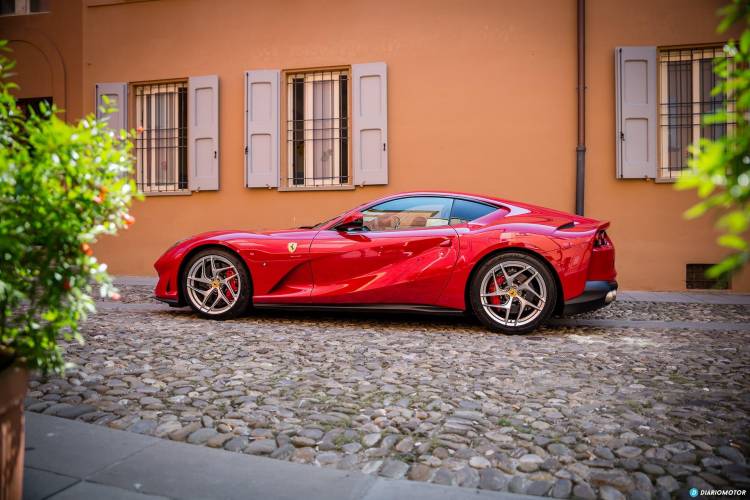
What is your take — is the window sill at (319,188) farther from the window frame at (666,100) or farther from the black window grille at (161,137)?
the window frame at (666,100)

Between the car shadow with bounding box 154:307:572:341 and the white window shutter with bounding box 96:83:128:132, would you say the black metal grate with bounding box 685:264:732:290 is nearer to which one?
the car shadow with bounding box 154:307:572:341

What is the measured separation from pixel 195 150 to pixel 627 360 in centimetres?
809

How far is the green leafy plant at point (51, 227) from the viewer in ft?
6.01

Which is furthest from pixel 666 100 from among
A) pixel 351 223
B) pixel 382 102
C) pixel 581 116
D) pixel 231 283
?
pixel 231 283

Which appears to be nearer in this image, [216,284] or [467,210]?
[467,210]

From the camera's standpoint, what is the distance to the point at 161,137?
34.4ft

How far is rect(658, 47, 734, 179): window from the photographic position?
8.67m

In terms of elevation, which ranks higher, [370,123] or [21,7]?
[21,7]

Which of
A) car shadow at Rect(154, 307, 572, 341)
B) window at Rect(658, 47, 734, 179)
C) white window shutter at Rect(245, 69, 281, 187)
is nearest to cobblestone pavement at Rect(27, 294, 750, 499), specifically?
car shadow at Rect(154, 307, 572, 341)

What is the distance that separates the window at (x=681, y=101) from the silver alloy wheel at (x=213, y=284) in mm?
6563

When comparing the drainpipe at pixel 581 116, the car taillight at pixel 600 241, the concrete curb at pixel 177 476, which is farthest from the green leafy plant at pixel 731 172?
the drainpipe at pixel 581 116

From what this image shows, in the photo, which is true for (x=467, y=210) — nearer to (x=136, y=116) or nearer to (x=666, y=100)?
(x=666, y=100)

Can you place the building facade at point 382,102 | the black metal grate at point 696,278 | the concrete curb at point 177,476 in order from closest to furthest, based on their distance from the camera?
the concrete curb at point 177,476
the black metal grate at point 696,278
the building facade at point 382,102

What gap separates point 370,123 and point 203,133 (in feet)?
9.71
